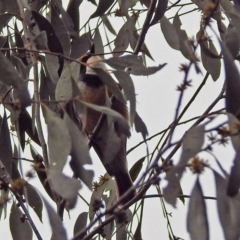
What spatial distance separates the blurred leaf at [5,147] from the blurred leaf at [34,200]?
98mm

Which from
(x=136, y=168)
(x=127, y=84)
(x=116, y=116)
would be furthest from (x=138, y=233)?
(x=116, y=116)

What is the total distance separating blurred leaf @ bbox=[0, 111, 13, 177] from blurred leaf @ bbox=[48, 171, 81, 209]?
59cm

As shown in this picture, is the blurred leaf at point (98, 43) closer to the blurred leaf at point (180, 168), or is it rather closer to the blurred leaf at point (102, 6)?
the blurred leaf at point (102, 6)

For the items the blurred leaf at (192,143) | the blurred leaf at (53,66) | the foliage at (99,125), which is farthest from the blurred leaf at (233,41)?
the blurred leaf at (192,143)

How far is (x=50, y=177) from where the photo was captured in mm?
1076

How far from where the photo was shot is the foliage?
1.07m

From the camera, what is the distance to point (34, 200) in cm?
157

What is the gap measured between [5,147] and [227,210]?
69 cm

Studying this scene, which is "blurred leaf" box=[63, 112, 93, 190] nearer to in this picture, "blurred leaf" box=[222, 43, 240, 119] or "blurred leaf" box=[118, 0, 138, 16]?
"blurred leaf" box=[222, 43, 240, 119]

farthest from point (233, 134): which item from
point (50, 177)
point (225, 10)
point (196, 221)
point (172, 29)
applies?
point (172, 29)

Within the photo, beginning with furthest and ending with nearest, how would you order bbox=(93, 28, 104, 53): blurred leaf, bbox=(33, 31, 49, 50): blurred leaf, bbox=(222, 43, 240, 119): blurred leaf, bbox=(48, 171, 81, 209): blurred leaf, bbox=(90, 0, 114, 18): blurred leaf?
bbox=(93, 28, 104, 53): blurred leaf < bbox=(90, 0, 114, 18): blurred leaf < bbox=(33, 31, 49, 50): blurred leaf < bbox=(222, 43, 240, 119): blurred leaf < bbox=(48, 171, 81, 209): blurred leaf

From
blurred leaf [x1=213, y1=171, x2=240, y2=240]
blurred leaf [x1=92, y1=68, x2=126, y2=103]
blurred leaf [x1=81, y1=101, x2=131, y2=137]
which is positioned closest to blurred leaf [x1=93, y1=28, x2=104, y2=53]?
blurred leaf [x1=92, y1=68, x2=126, y2=103]

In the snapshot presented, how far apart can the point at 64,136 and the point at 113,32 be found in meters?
1.14

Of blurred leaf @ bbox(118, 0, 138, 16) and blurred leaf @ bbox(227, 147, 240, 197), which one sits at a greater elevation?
blurred leaf @ bbox(118, 0, 138, 16)
